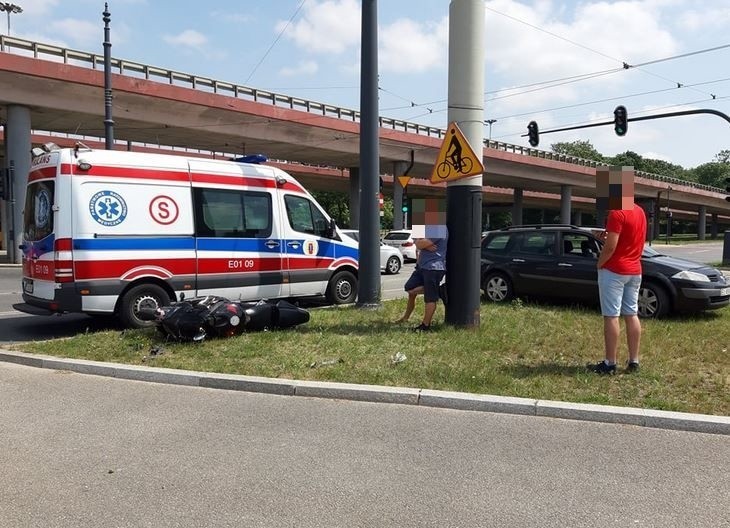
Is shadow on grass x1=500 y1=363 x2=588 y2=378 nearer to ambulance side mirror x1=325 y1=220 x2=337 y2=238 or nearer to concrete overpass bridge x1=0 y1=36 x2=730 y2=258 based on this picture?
ambulance side mirror x1=325 y1=220 x2=337 y2=238

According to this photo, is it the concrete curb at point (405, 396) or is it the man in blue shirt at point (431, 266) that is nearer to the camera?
the concrete curb at point (405, 396)

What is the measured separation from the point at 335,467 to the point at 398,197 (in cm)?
3631

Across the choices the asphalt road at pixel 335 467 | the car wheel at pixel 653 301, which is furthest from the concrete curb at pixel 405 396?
the car wheel at pixel 653 301

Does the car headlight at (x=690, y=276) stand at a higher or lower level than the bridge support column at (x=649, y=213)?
lower

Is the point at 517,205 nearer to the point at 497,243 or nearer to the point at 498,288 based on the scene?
the point at 497,243

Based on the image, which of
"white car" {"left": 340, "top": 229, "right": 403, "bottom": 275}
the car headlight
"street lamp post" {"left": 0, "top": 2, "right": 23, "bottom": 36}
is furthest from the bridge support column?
"street lamp post" {"left": 0, "top": 2, "right": 23, "bottom": 36}

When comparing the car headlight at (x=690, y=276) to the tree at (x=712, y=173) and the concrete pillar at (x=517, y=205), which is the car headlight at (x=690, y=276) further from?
the tree at (x=712, y=173)

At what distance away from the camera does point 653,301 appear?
361 inches

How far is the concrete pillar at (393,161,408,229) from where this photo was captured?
3888 cm

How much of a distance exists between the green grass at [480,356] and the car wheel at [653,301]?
0.32 meters

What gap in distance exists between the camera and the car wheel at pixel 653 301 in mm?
9062

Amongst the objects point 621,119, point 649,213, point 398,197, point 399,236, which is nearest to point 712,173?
point 649,213

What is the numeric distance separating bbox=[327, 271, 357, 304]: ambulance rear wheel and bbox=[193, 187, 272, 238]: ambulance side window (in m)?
1.76

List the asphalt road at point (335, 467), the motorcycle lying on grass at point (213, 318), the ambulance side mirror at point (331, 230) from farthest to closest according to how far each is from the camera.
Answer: the ambulance side mirror at point (331, 230), the motorcycle lying on grass at point (213, 318), the asphalt road at point (335, 467)
